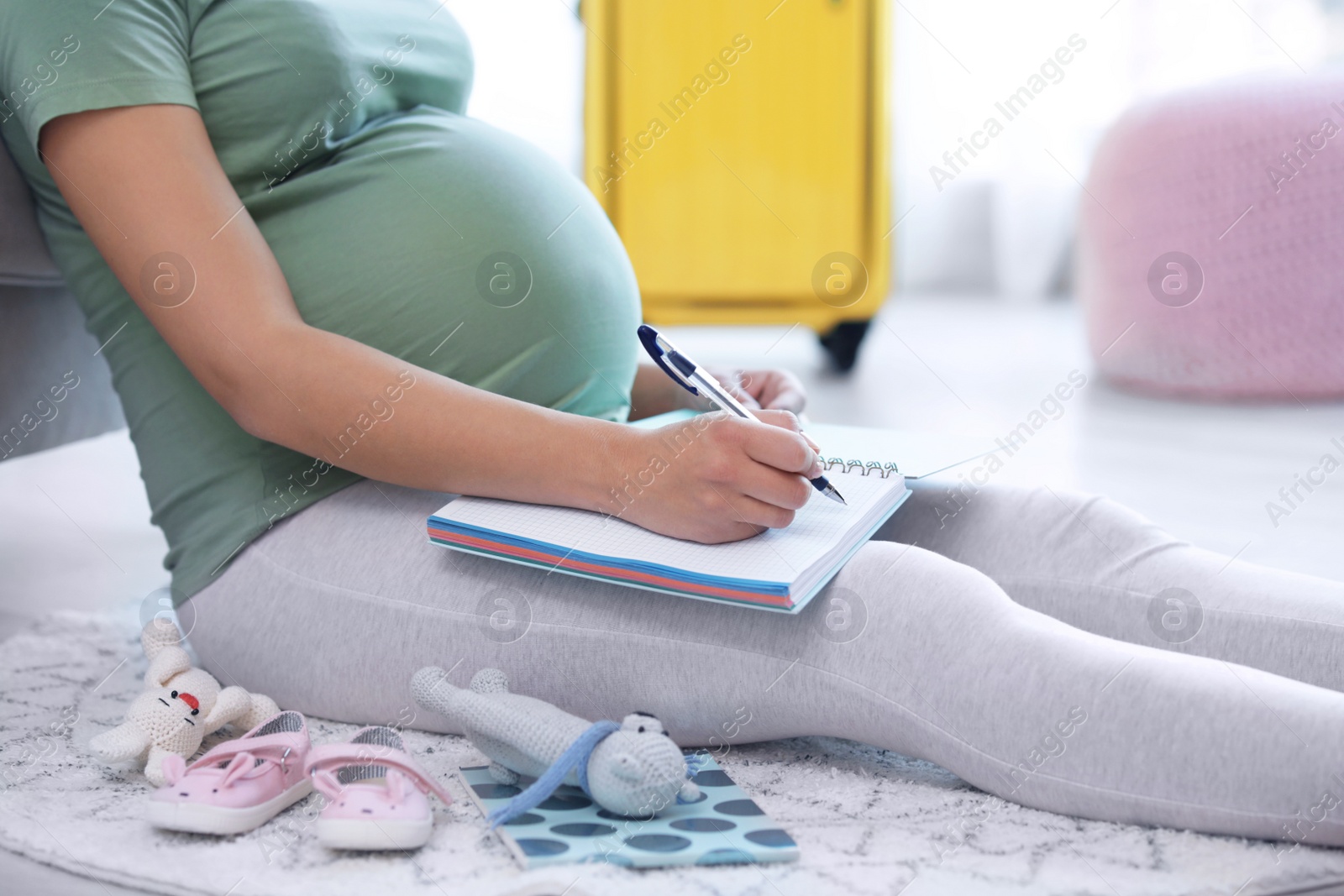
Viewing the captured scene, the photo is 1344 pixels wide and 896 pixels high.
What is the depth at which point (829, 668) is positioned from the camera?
0.63m

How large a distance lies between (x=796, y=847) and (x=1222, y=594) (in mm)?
319

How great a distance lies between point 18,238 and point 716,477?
0.60 m

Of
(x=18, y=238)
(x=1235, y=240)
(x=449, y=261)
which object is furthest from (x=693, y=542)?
(x=1235, y=240)

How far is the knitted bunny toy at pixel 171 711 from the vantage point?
2.16 ft

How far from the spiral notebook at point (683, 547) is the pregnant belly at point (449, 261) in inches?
4.7

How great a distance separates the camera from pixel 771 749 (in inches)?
28.0

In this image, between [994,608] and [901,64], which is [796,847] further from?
[901,64]

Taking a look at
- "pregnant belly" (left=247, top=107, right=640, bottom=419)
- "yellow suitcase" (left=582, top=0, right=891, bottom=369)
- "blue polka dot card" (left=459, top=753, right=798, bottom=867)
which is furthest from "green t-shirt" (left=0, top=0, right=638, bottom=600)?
"yellow suitcase" (left=582, top=0, right=891, bottom=369)

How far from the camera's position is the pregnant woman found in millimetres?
585

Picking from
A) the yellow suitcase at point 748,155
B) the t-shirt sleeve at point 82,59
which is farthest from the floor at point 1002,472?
the t-shirt sleeve at point 82,59

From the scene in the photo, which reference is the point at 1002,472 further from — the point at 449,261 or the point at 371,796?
the point at 371,796

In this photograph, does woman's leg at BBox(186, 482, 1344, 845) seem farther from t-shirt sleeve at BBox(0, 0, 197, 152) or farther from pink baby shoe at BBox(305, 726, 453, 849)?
t-shirt sleeve at BBox(0, 0, 197, 152)

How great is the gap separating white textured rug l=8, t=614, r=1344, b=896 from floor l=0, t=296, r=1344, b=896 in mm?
38

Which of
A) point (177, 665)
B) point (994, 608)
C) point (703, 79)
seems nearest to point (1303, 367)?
point (703, 79)
